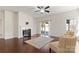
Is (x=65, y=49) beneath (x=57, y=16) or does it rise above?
beneath

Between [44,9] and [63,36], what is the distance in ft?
2.24

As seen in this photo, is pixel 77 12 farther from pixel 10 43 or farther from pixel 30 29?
pixel 10 43

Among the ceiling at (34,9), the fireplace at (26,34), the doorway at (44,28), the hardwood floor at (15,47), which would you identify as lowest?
the hardwood floor at (15,47)

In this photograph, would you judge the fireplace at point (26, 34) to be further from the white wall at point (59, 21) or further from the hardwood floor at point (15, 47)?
the white wall at point (59, 21)

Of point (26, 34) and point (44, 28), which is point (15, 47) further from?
point (44, 28)

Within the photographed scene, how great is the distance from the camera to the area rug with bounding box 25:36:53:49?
2159mm

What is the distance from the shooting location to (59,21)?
2166mm

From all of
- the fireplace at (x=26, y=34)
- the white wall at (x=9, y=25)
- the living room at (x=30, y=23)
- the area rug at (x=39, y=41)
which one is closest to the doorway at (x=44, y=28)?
the living room at (x=30, y=23)

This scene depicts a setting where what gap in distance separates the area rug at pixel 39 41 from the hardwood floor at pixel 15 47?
0.25ft

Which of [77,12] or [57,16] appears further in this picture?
[57,16]

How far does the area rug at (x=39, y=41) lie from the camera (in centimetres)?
216
